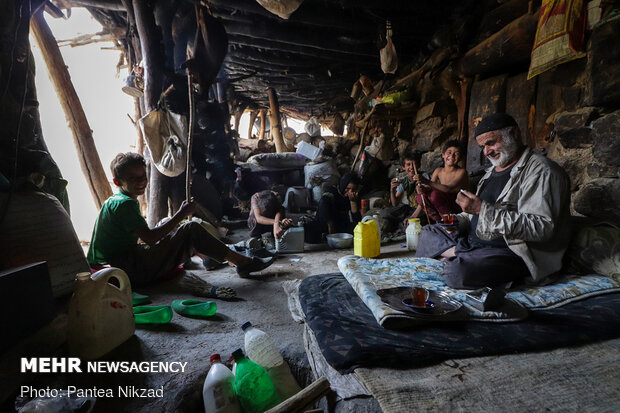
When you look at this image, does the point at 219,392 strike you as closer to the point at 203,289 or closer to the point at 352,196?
the point at 203,289

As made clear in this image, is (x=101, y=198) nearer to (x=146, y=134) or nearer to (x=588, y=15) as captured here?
(x=146, y=134)

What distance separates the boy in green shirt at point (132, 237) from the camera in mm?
2592

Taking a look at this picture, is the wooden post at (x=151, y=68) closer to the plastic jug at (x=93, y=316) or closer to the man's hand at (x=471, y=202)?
the plastic jug at (x=93, y=316)

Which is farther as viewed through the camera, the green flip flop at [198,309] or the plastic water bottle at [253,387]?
the green flip flop at [198,309]

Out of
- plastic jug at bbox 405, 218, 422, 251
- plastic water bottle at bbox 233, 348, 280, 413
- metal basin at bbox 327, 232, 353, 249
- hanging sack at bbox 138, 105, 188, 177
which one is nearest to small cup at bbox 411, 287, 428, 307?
plastic water bottle at bbox 233, 348, 280, 413

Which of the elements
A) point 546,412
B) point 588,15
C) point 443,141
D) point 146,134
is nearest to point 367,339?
point 546,412

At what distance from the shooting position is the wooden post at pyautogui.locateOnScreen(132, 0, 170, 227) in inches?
178

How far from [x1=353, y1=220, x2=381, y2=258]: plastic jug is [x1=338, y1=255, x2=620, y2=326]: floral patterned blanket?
876 millimetres

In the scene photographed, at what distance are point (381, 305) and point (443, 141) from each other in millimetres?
4974

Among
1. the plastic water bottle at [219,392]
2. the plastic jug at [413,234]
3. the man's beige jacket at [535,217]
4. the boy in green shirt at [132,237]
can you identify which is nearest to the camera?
the plastic water bottle at [219,392]

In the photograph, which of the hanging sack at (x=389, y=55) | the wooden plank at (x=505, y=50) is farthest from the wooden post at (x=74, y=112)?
the wooden plank at (x=505, y=50)

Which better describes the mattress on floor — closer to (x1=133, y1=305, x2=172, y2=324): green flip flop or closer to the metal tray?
the metal tray

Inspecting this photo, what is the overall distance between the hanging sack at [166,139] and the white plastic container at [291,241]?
6.47 ft

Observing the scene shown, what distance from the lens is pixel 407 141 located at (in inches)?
268
